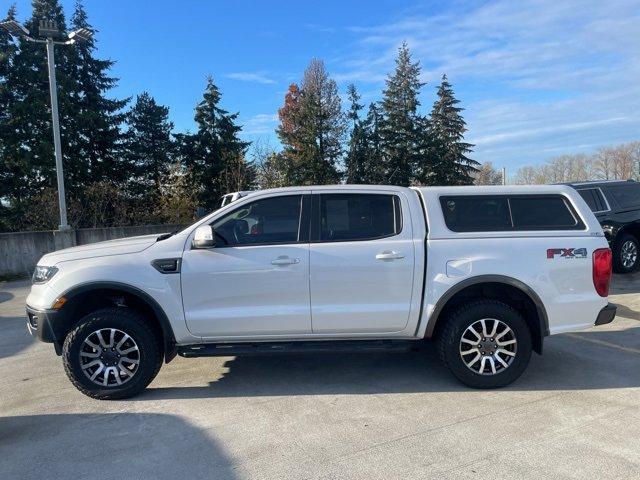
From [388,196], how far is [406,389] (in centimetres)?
183

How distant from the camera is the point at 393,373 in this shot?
5062 mm

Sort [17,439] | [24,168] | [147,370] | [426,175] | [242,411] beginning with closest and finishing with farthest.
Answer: [17,439] < [242,411] < [147,370] < [24,168] < [426,175]

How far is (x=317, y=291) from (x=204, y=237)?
3.67ft

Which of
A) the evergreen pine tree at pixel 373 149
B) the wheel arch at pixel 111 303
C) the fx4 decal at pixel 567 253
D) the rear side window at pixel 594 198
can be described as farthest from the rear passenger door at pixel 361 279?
the evergreen pine tree at pixel 373 149

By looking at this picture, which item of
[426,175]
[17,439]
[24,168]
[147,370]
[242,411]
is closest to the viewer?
[17,439]

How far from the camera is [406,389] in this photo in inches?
182

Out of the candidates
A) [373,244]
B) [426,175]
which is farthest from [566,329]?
[426,175]

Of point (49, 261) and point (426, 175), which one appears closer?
point (49, 261)

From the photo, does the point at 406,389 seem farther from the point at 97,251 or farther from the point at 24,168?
the point at 24,168

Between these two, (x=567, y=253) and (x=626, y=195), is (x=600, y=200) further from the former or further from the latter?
(x=567, y=253)

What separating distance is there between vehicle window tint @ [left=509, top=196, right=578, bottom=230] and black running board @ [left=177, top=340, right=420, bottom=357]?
5.12 ft

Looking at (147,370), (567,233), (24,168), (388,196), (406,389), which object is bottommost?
(406,389)

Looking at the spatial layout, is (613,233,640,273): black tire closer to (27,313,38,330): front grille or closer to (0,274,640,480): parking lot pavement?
(0,274,640,480): parking lot pavement

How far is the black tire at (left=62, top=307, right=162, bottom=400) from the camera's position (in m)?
4.42
